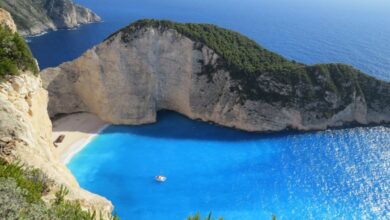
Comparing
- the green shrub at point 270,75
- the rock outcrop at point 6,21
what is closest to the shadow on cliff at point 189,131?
the green shrub at point 270,75

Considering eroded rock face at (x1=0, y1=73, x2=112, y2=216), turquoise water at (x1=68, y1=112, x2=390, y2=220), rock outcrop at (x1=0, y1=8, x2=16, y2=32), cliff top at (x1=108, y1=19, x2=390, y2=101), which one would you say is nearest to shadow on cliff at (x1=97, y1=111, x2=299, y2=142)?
turquoise water at (x1=68, y1=112, x2=390, y2=220)

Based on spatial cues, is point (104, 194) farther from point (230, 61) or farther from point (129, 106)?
point (230, 61)

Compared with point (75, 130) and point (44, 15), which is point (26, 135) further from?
point (44, 15)

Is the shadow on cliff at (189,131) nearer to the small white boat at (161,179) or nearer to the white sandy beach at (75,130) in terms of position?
the white sandy beach at (75,130)

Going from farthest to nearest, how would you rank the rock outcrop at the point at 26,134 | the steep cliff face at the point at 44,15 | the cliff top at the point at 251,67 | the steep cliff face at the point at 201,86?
the steep cliff face at the point at 44,15 < the cliff top at the point at 251,67 < the steep cliff face at the point at 201,86 < the rock outcrop at the point at 26,134

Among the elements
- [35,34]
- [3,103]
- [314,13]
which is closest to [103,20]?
[35,34]
